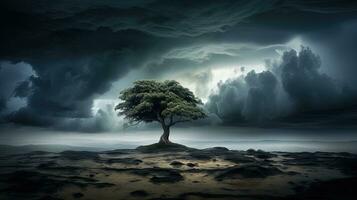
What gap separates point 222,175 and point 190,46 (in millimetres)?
34500

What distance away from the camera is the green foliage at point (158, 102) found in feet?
158

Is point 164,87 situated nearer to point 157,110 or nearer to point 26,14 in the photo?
point 157,110

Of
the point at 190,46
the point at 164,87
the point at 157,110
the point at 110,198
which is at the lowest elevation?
the point at 110,198

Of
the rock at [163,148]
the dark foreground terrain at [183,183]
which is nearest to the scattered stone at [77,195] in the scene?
the dark foreground terrain at [183,183]

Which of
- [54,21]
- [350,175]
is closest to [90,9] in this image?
[54,21]

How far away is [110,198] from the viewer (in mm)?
17141

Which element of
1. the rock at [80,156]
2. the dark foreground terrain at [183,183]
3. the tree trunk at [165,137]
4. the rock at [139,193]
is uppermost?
the tree trunk at [165,137]

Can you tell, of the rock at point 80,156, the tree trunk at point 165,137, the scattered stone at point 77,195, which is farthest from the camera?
the tree trunk at point 165,137

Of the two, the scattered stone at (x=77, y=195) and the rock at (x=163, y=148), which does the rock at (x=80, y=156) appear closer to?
the rock at (x=163, y=148)

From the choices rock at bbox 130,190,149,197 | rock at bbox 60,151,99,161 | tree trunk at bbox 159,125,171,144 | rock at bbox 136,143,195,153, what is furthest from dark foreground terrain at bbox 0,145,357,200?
tree trunk at bbox 159,125,171,144

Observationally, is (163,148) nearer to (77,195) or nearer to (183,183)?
(183,183)

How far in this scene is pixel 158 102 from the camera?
4991 cm

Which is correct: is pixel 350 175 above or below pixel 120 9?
below

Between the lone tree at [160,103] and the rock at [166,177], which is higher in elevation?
the lone tree at [160,103]
